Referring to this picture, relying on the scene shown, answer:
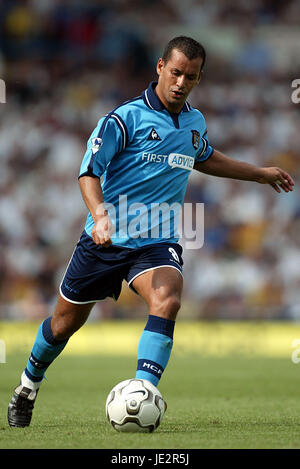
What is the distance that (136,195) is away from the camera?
5164 millimetres

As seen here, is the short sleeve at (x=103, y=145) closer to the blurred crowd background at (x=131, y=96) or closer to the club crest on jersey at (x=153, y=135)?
the club crest on jersey at (x=153, y=135)

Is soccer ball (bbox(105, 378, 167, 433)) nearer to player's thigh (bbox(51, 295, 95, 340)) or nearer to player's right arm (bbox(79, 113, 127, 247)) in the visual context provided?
player's thigh (bbox(51, 295, 95, 340))

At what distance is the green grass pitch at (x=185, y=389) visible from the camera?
4395 mm

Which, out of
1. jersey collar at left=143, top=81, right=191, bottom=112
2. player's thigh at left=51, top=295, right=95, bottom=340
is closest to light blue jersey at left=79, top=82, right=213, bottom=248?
jersey collar at left=143, top=81, right=191, bottom=112

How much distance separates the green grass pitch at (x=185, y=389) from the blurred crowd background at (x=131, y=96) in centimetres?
121

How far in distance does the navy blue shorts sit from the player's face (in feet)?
2.97

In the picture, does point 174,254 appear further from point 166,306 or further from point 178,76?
point 178,76

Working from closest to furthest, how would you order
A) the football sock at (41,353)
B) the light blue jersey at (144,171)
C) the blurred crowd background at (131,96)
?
the light blue jersey at (144,171), the football sock at (41,353), the blurred crowd background at (131,96)

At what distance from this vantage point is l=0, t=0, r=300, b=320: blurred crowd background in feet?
51.3

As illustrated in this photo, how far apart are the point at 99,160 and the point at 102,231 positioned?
592mm

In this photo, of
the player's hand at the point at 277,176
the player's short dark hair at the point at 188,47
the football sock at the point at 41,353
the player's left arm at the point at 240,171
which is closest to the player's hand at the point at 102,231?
the football sock at the point at 41,353

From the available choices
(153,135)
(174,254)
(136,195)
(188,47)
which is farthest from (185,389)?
(188,47)

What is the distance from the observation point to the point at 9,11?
18766mm
